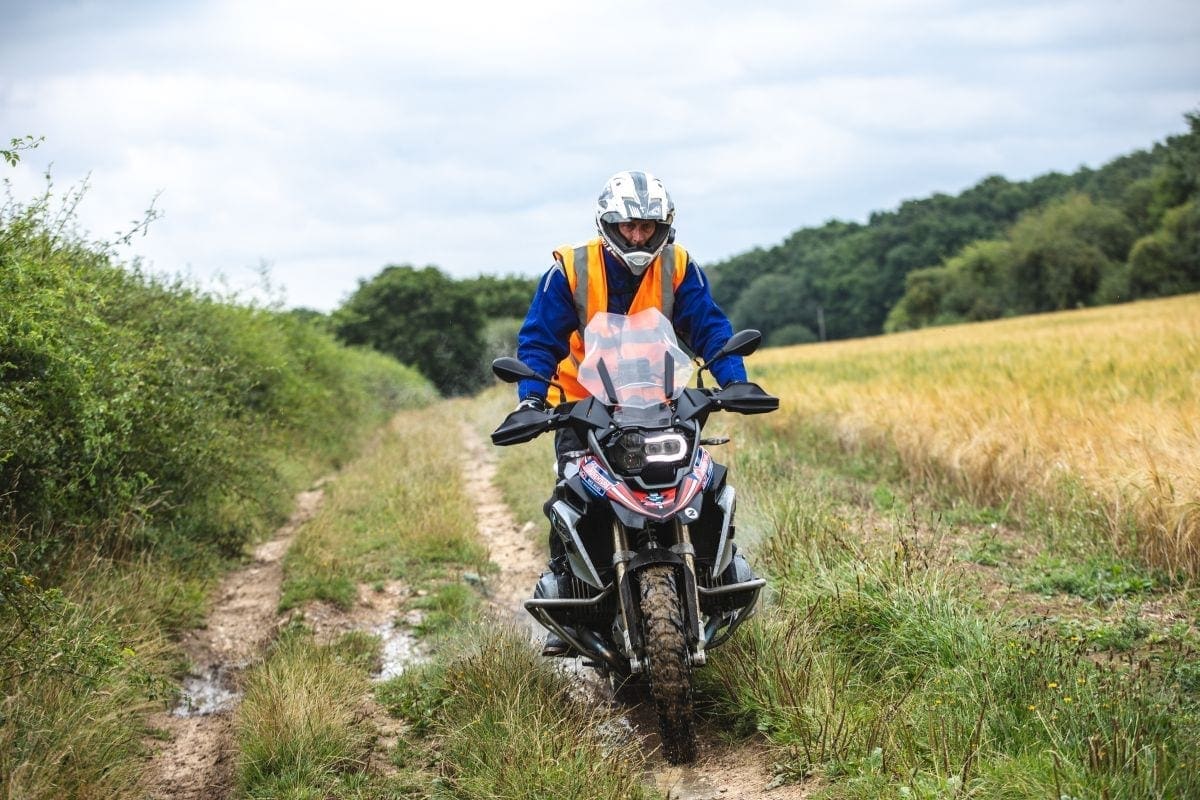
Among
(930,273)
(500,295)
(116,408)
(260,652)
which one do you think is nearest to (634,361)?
(260,652)

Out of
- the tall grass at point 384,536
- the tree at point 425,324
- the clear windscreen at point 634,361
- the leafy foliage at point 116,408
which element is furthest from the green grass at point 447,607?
the tree at point 425,324

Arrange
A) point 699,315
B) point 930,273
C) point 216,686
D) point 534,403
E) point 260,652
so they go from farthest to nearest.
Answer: point 930,273 → point 260,652 → point 216,686 → point 699,315 → point 534,403

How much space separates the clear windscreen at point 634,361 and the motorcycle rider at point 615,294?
222 millimetres

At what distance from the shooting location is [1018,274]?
224ft

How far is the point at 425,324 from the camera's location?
58.9 m

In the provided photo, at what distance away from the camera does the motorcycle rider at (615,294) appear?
5202mm

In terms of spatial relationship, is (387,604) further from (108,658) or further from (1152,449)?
(1152,449)

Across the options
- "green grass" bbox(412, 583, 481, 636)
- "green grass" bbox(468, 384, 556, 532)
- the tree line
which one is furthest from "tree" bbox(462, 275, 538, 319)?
"green grass" bbox(412, 583, 481, 636)

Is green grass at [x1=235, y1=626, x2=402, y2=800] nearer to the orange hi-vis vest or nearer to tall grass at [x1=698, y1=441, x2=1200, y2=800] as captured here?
tall grass at [x1=698, y1=441, x2=1200, y2=800]

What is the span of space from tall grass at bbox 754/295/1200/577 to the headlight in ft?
12.0

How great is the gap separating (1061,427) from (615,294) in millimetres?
5209

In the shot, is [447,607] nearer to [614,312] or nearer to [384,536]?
[384,536]

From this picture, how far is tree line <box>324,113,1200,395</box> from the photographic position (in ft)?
188

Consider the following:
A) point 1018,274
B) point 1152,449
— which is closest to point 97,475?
point 1152,449
